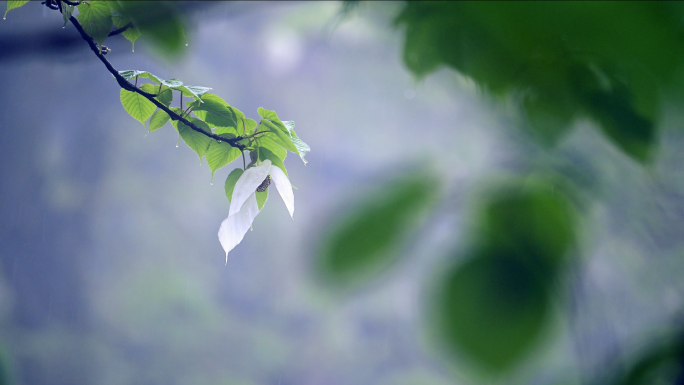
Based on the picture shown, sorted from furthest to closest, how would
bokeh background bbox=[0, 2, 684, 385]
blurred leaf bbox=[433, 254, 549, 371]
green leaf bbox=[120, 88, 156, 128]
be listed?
bokeh background bbox=[0, 2, 684, 385] < green leaf bbox=[120, 88, 156, 128] < blurred leaf bbox=[433, 254, 549, 371]

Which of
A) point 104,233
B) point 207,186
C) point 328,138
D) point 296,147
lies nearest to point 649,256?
point 296,147

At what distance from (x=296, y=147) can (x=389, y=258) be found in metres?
0.26

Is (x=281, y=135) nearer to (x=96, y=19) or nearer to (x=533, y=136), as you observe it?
(x=96, y=19)

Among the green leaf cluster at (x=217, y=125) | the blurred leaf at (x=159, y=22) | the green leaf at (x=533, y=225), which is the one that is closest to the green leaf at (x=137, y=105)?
the green leaf cluster at (x=217, y=125)

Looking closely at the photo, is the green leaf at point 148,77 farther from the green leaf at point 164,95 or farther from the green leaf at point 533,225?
the green leaf at point 533,225

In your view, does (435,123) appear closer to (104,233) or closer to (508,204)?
(508,204)

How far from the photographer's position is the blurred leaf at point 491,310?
0.04m

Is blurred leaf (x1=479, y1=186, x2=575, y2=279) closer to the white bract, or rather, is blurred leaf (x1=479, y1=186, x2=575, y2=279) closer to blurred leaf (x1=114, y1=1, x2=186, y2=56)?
blurred leaf (x1=114, y1=1, x2=186, y2=56)

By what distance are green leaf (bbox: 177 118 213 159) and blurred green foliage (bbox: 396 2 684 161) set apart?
1.06 ft

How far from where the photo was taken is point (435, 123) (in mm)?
69

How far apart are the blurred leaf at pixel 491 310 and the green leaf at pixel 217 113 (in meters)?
0.31

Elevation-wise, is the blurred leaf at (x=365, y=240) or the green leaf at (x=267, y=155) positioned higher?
the green leaf at (x=267, y=155)

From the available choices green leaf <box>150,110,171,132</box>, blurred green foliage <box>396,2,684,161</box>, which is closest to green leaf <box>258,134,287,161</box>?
green leaf <box>150,110,171,132</box>

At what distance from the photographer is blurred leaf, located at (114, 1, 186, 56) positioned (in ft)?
0.30
